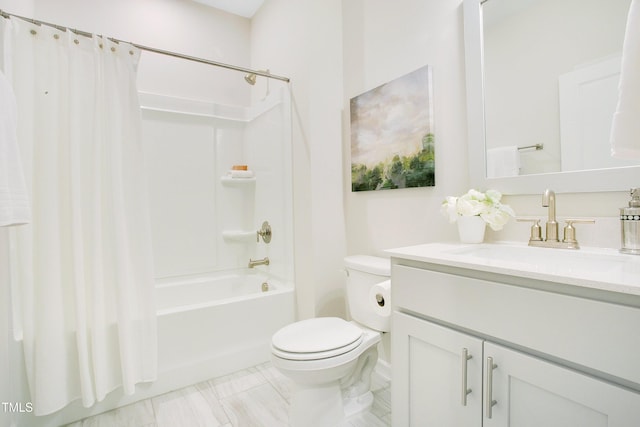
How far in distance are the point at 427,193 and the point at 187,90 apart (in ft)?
7.37

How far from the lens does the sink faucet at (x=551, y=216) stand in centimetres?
111

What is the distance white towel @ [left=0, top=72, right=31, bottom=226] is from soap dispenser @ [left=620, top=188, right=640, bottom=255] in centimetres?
172

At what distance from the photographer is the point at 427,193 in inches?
62.9

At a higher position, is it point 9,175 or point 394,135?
point 394,135

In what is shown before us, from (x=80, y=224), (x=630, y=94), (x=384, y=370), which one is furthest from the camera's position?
(x=384, y=370)

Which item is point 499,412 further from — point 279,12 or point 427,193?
point 279,12

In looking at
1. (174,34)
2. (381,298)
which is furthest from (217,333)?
(174,34)

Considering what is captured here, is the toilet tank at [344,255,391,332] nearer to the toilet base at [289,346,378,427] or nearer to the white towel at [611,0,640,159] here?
the toilet base at [289,346,378,427]

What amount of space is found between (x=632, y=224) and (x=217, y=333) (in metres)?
1.97

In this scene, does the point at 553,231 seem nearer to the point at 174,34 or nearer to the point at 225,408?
the point at 225,408

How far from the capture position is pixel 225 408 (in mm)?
1625

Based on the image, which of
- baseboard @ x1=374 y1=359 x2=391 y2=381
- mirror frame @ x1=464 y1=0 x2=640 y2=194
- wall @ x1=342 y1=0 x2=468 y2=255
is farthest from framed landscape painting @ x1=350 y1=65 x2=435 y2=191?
baseboard @ x1=374 y1=359 x2=391 y2=381

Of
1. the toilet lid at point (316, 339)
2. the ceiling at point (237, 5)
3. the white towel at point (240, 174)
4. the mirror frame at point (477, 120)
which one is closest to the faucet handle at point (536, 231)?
the mirror frame at point (477, 120)

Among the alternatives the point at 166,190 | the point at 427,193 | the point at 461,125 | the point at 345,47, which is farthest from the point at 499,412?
the point at 166,190
